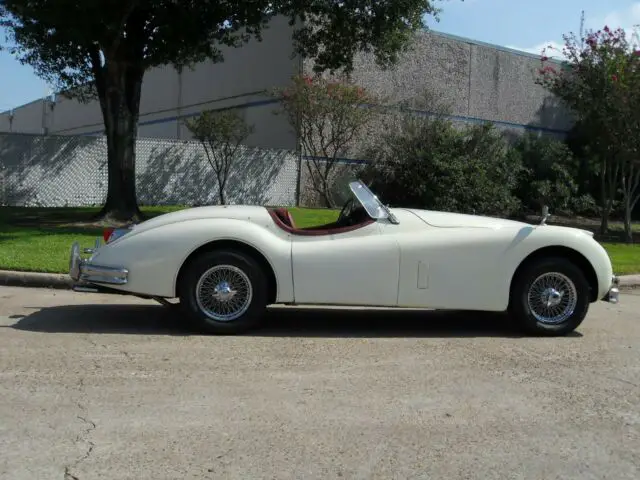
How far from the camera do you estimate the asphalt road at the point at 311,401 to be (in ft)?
11.8

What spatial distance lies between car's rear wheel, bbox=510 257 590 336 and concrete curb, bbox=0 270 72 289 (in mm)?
5515

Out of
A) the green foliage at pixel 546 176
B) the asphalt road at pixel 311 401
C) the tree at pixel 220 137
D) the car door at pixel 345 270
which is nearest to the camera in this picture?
the asphalt road at pixel 311 401

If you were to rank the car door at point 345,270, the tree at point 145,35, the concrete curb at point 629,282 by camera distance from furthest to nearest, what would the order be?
the tree at point 145,35
the concrete curb at point 629,282
the car door at point 345,270

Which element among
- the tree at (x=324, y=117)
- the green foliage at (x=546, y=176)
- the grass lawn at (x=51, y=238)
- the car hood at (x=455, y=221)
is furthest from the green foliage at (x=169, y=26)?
the green foliage at (x=546, y=176)

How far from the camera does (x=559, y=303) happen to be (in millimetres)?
6684

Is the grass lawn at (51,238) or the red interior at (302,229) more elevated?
the red interior at (302,229)

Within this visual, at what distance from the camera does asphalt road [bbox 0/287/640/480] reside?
3.60 metres

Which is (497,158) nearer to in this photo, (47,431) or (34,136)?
(34,136)

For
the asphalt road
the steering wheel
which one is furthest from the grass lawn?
the steering wheel

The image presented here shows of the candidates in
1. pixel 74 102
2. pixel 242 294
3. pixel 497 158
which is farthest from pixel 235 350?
pixel 74 102

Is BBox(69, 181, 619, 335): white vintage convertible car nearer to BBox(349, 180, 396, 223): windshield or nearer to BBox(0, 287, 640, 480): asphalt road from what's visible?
BBox(349, 180, 396, 223): windshield

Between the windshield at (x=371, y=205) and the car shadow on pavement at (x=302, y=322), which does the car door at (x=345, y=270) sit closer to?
the windshield at (x=371, y=205)

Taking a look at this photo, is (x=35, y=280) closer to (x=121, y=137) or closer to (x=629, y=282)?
(x=121, y=137)

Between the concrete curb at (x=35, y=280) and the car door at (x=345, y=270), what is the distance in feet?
12.8
